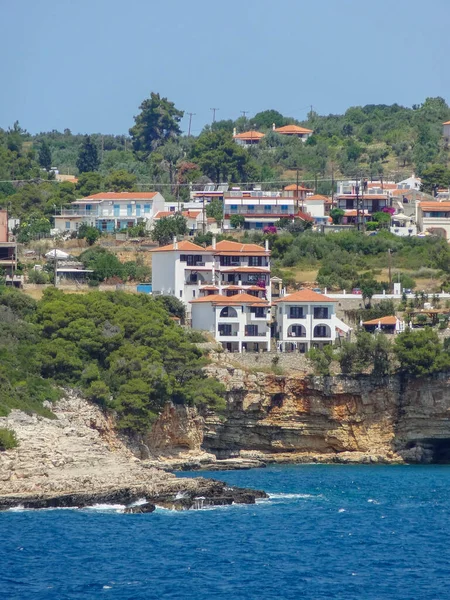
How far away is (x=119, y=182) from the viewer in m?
116

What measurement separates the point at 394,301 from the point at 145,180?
3994cm

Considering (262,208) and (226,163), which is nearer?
(262,208)

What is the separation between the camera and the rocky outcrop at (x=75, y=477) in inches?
2226

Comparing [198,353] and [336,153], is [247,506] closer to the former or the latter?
[198,353]

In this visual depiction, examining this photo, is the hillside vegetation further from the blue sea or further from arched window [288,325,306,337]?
the blue sea

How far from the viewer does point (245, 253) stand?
87.7m

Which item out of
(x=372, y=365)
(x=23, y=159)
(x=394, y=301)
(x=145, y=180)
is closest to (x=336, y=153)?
(x=145, y=180)

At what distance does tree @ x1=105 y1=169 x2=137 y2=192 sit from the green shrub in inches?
2179

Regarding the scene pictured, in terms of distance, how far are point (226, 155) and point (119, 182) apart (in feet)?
28.9

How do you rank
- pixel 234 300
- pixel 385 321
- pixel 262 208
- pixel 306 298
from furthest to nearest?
pixel 262 208
pixel 385 321
pixel 234 300
pixel 306 298

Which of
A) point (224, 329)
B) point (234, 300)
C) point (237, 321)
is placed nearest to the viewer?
point (234, 300)

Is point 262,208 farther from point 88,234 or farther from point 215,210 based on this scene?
point 88,234

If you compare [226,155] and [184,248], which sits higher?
[226,155]

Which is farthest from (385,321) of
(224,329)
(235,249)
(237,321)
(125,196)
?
(125,196)
